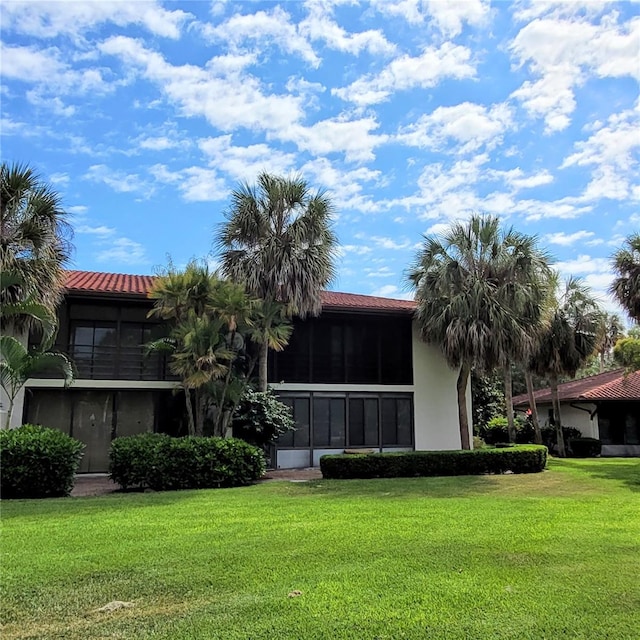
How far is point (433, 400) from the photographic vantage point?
2066 centimetres

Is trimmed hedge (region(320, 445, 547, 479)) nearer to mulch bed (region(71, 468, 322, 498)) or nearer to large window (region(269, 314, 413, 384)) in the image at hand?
mulch bed (region(71, 468, 322, 498))

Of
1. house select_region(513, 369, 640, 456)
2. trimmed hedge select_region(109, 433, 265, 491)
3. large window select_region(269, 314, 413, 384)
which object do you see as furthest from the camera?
house select_region(513, 369, 640, 456)

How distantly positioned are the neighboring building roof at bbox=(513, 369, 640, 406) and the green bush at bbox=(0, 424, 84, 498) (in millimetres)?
21792

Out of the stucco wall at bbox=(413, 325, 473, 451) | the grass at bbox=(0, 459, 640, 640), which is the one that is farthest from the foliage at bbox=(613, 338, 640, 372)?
the grass at bbox=(0, 459, 640, 640)

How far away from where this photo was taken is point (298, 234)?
17.0 meters

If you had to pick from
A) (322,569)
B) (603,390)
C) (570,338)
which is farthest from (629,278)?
(322,569)

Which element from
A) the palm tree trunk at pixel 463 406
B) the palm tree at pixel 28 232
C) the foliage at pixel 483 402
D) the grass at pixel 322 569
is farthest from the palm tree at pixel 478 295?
the palm tree at pixel 28 232

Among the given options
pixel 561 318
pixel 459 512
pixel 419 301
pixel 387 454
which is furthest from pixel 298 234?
pixel 561 318

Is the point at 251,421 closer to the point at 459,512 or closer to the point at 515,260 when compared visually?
the point at 459,512

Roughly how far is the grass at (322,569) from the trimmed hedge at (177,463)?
2.08 m

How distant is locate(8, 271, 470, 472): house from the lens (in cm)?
1702

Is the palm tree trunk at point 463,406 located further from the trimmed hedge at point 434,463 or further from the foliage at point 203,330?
the foliage at point 203,330

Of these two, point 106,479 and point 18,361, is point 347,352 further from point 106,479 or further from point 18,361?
point 18,361

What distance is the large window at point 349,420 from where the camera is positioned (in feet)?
62.2
